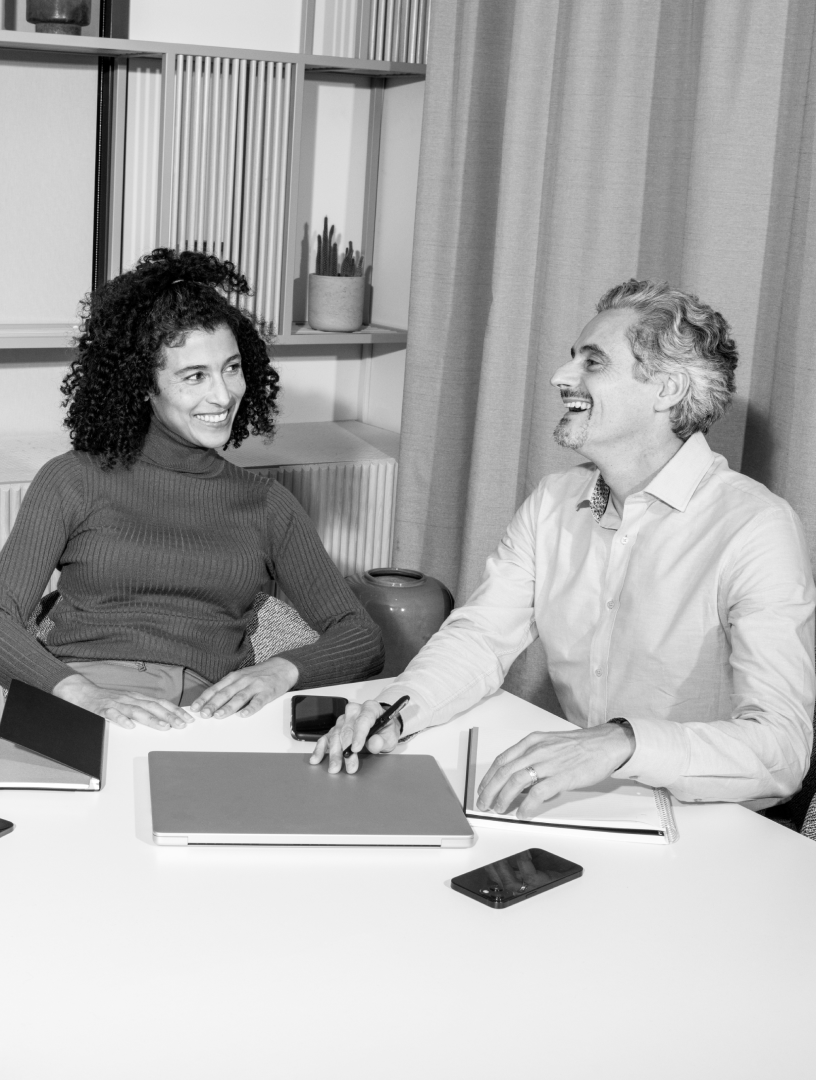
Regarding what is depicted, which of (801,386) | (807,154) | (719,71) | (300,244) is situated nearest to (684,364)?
(801,386)

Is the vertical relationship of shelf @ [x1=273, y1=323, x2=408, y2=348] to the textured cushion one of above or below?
above

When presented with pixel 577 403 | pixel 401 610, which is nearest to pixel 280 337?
pixel 401 610

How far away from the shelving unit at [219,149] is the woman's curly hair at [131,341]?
31.7 inches

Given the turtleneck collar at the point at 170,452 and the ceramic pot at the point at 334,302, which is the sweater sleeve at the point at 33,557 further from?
the ceramic pot at the point at 334,302

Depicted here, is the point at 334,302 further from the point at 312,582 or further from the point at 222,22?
the point at 312,582

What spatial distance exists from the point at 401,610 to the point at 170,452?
548mm

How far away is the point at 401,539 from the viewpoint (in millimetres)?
3068

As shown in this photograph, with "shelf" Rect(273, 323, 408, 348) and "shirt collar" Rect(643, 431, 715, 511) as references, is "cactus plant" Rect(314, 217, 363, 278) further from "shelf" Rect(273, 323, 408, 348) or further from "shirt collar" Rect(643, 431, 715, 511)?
"shirt collar" Rect(643, 431, 715, 511)

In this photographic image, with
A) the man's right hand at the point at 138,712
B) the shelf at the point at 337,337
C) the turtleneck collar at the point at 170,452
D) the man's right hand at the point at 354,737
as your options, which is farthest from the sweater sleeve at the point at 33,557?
the shelf at the point at 337,337

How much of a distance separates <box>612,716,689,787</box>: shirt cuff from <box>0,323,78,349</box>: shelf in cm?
185

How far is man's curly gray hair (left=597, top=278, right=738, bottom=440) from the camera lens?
1802 millimetres

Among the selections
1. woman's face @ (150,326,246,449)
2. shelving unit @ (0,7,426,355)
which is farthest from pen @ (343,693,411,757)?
shelving unit @ (0,7,426,355)

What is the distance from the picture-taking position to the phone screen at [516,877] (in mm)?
1152

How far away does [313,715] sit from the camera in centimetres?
154
